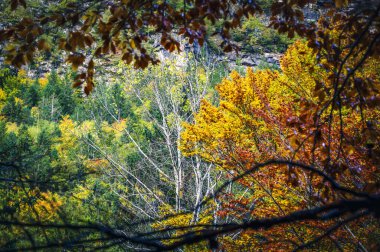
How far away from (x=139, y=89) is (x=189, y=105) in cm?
151

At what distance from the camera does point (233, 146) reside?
7340 mm

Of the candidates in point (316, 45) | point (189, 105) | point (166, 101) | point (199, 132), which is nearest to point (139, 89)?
point (166, 101)

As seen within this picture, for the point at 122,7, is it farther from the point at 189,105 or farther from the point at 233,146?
the point at 189,105

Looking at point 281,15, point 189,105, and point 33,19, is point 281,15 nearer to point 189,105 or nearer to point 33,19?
point 33,19

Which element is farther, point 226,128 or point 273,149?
point 226,128

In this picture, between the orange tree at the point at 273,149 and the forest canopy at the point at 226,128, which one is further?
the orange tree at the point at 273,149

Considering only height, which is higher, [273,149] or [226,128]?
[273,149]

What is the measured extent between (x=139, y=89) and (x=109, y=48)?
303 inches

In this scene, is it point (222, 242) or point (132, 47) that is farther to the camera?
point (222, 242)

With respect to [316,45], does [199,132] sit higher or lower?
lower

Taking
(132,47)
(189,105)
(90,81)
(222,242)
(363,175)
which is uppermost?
(132,47)

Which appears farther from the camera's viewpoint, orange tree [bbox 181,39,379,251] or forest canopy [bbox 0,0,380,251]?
orange tree [bbox 181,39,379,251]

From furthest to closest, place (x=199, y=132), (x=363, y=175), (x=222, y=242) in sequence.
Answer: (x=199, y=132) → (x=222, y=242) → (x=363, y=175)

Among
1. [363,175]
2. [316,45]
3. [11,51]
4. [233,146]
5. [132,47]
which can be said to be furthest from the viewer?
[233,146]
